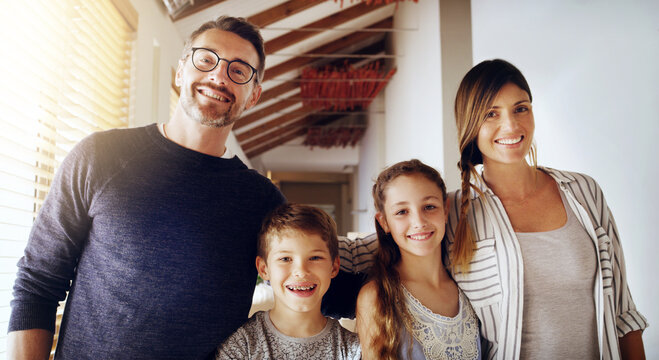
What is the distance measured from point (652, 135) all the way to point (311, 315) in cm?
123

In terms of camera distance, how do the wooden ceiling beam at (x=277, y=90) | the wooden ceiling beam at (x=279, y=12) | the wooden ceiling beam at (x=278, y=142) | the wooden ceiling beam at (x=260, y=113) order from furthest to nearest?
the wooden ceiling beam at (x=278, y=142) → the wooden ceiling beam at (x=260, y=113) → the wooden ceiling beam at (x=277, y=90) → the wooden ceiling beam at (x=279, y=12)

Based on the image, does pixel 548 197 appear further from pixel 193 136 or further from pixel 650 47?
pixel 193 136

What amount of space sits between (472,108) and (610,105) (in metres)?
0.66

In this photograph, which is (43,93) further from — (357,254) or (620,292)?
(620,292)

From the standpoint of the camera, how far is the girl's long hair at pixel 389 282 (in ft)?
3.81

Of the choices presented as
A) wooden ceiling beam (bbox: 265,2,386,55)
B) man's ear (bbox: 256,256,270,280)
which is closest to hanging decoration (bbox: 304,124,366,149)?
wooden ceiling beam (bbox: 265,2,386,55)

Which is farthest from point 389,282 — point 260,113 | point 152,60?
point 260,113

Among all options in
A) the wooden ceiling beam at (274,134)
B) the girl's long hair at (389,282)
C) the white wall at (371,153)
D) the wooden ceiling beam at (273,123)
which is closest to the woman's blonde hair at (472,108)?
the girl's long hair at (389,282)

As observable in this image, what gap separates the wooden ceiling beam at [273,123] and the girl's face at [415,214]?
5.51 meters

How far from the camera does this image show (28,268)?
1091 mm

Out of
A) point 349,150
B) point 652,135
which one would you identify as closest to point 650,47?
point 652,135

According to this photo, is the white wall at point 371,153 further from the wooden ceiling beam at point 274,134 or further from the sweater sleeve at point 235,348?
the sweater sleeve at point 235,348

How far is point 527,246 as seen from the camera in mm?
1201

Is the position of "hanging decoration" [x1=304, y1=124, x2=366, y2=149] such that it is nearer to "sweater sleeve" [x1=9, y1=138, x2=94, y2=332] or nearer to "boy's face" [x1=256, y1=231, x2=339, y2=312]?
"boy's face" [x1=256, y1=231, x2=339, y2=312]
